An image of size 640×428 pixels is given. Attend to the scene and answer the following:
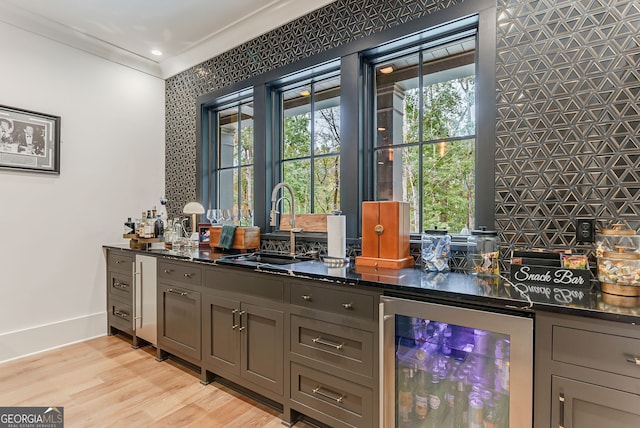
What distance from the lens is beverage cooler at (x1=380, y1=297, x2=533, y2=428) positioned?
120 cm

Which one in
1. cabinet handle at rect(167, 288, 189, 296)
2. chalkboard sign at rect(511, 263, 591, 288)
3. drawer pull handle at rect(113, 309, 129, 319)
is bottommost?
drawer pull handle at rect(113, 309, 129, 319)

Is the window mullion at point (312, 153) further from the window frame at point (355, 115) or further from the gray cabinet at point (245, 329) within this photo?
the gray cabinet at point (245, 329)

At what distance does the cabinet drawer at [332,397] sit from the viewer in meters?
1.59

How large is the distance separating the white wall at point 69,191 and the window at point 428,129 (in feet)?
8.88

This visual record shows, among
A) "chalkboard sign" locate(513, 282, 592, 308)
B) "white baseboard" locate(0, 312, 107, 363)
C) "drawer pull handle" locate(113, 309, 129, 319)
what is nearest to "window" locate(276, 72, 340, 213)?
"chalkboard sign" locate(513, 282, 592, 308)

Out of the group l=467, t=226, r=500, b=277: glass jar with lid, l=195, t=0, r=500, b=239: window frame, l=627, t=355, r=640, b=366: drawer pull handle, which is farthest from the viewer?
l=195, t=0, r=500, b=239: window frame

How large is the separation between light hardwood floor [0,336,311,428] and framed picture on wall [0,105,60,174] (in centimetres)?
165

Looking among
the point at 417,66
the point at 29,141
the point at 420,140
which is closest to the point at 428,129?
the point at 420,140

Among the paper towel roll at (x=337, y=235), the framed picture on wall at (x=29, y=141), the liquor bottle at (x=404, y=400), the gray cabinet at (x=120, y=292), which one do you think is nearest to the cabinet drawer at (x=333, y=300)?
the liquor bottle at (x=404, y=400)

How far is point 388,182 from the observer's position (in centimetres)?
234

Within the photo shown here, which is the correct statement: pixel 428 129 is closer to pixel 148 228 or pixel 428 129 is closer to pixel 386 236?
pixel 386 236

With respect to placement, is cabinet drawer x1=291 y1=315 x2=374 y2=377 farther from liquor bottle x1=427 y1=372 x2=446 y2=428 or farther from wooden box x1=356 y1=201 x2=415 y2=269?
wooden box x1=356 y1=201 x2=415 y2=269

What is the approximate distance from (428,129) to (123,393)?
2.69 metres

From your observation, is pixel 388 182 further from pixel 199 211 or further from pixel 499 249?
pixel 199 211
